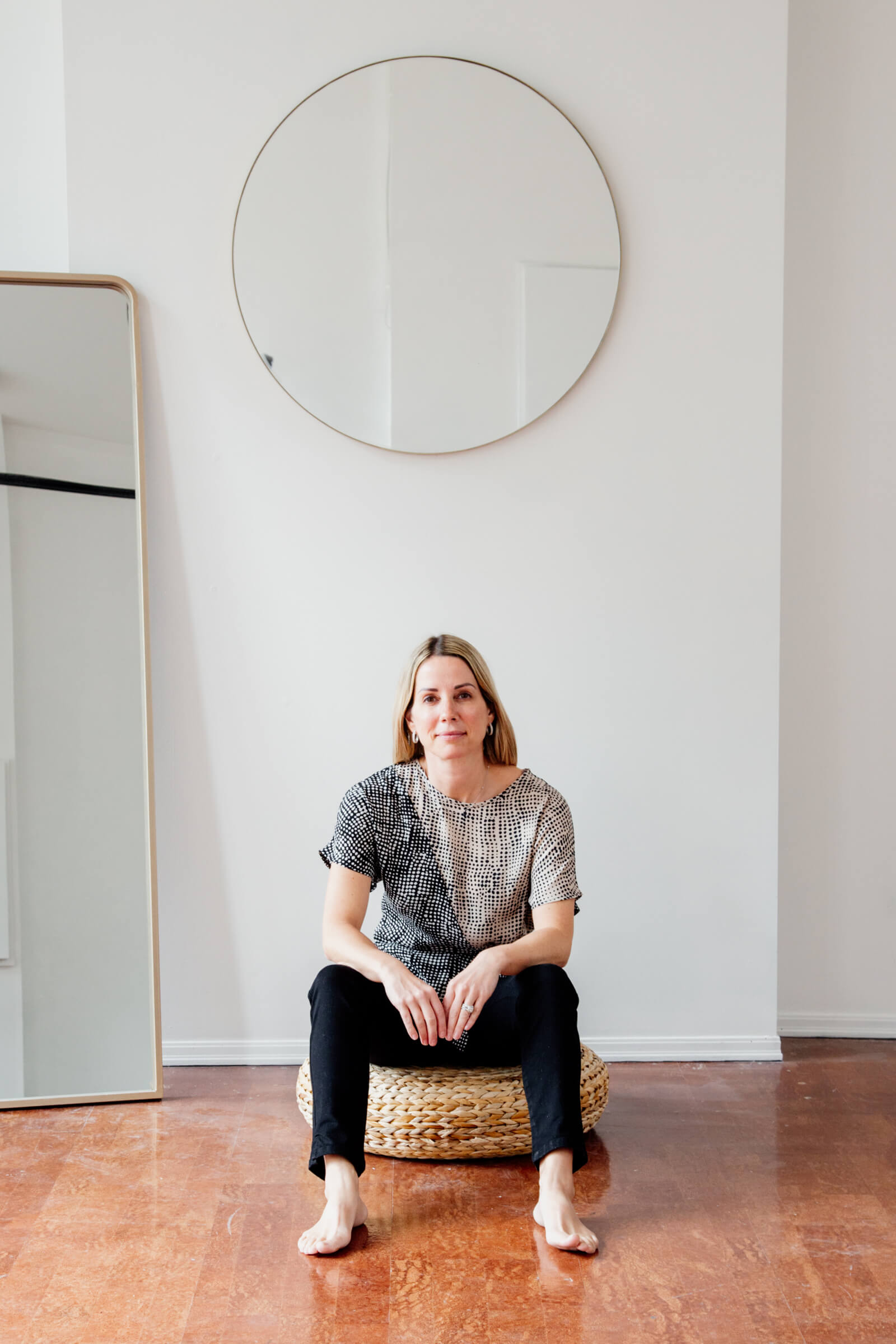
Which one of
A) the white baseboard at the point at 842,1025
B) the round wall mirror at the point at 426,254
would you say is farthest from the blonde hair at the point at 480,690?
the white baseboard at the point at 842,1025

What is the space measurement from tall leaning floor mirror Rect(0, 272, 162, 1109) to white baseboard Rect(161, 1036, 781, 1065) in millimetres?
167

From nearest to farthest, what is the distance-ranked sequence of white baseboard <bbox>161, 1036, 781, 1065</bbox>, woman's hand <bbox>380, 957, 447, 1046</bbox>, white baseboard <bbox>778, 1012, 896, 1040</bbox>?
1. woman's hand <bbox>380, 957, 447, 1046</bbox>
2. white baseboard <bbox>161, 1036, 781, 1065</bbox>
3. white baseboard <bbox>778, 1012, 896, 1040</bbox>

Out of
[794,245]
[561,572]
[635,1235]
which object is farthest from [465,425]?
[635,1235]

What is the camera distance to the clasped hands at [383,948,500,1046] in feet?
5.73

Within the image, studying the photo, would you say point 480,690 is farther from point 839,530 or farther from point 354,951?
point 839,530

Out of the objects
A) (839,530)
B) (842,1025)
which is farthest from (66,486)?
(842,1025)

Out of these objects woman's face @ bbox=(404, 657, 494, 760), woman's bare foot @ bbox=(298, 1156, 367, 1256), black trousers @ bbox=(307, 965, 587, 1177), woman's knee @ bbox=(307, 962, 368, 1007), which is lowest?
woman's bare foot @ bbox=(298, 1156, 367, 1256)

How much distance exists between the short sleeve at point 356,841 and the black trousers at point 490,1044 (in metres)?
0.20

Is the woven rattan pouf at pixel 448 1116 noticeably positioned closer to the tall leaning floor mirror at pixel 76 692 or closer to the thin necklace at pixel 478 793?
the thin necklace at pixel 478 793

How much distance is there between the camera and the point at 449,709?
197 cm

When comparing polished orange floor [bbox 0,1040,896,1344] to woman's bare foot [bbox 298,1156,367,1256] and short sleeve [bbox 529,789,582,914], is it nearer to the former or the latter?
woman's bare foot [bbox 298,1156,367,1256]

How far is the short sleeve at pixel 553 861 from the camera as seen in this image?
195cm

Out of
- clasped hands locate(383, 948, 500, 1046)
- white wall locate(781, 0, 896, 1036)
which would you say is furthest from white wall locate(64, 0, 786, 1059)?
clasped hands locate(383, 948, 500, 1046)

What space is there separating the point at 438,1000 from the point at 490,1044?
229mm
